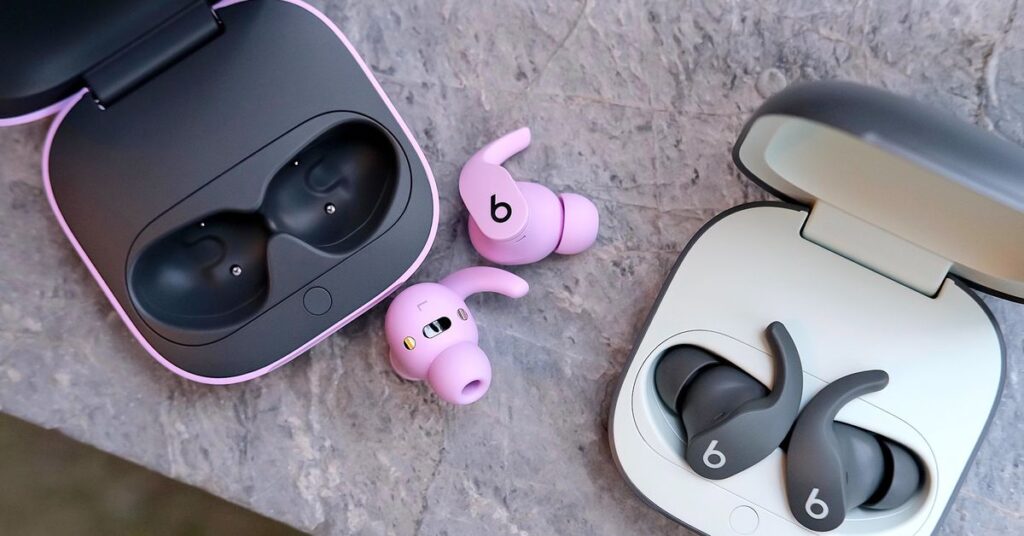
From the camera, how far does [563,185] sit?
711 mm

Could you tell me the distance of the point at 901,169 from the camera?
20.2 inches

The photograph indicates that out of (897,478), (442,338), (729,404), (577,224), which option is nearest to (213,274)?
(442,338)

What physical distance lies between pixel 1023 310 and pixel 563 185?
1.25 feet

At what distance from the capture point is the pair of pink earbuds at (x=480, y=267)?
2.07ft

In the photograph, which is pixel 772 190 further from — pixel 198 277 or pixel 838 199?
pixel 198 277

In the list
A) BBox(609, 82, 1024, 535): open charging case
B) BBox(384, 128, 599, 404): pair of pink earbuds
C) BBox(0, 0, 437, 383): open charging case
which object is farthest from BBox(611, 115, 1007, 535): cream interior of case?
BBox(0, 0, 437, 383): open charging case

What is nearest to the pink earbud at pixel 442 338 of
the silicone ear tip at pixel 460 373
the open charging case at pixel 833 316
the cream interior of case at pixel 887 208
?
the silicone ear tip at pixel 460 373

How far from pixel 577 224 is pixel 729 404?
0.60 feet

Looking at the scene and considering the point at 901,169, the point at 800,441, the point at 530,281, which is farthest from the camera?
the point at 530,281

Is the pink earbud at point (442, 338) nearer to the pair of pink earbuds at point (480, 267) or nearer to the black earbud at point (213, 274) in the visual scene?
the pair of pink earbuds at point (480, 267)

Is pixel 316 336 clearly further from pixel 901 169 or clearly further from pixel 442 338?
pixel 901 169

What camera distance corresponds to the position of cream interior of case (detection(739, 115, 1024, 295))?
0.52 meters

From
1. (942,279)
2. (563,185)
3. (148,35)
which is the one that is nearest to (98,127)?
(148,35)

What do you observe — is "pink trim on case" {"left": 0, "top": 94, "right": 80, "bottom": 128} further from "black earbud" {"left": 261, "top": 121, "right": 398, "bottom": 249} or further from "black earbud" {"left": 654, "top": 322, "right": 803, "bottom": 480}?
"black earbud" {"left": 654, "top": 322, "right": 803, "bottom": 480}
